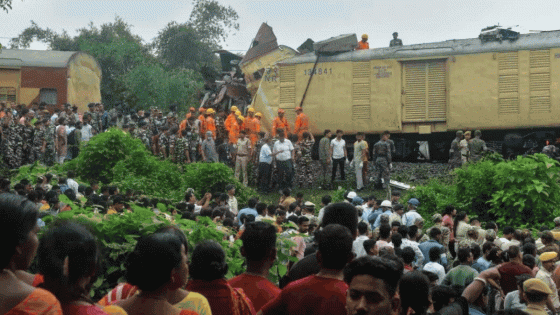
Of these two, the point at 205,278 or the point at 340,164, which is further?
the point at 340,164

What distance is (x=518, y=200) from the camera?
14617mm

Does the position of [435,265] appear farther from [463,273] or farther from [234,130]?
[234,130]

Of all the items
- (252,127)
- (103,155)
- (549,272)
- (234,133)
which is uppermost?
(252,127)

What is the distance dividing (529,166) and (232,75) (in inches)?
558

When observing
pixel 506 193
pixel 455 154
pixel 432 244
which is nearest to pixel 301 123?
pixel 455 154

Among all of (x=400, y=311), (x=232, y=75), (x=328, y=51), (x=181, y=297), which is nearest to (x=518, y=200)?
(x=328, y=51)

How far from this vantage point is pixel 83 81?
2714cm

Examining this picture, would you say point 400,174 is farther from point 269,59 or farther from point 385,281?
point 385,281

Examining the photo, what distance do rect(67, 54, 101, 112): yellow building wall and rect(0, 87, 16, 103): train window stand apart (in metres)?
1.68

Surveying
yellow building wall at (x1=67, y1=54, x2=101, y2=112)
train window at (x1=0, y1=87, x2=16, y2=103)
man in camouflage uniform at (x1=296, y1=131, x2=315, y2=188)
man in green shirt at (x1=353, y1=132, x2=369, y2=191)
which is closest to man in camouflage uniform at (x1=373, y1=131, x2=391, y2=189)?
man in green shirt at (x1=353, y1=132, x2=369, y2=191)

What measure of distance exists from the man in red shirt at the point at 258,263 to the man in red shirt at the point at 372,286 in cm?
89

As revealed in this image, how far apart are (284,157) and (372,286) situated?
1489 centimetres

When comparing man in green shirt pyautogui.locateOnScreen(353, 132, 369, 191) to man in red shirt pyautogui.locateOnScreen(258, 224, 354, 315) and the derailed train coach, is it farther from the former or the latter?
man in red shirt pyautogui.locateOnScreen(258, 224, 354, 315)

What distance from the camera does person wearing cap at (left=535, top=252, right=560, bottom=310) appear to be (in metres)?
7.78
